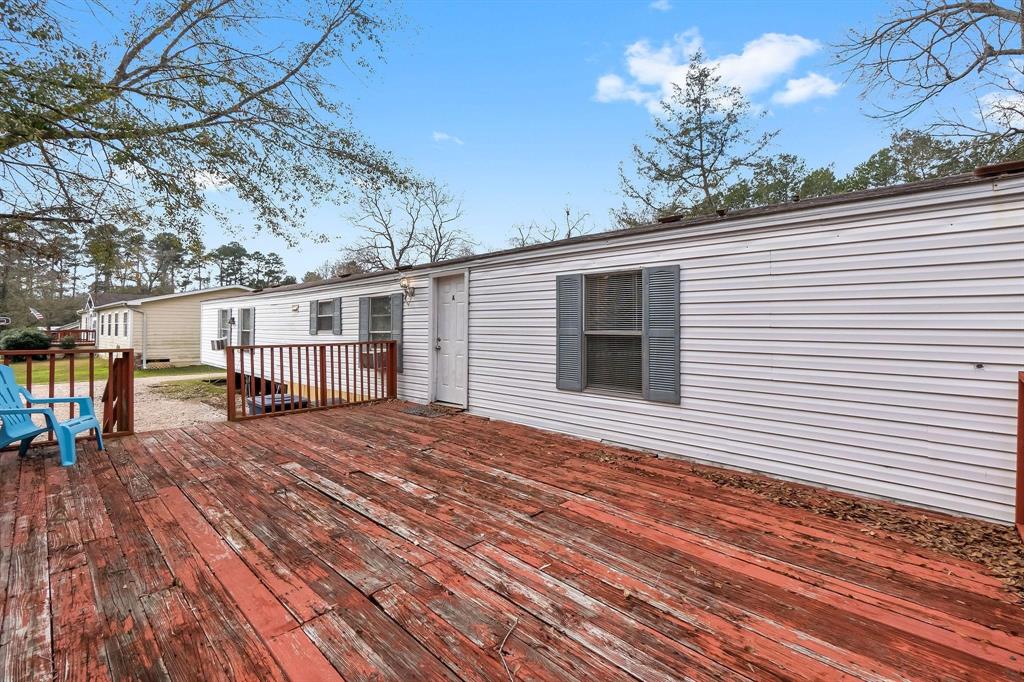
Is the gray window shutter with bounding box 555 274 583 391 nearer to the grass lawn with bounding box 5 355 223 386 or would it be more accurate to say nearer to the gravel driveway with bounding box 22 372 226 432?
the gravel driveway with bounding box 22 372 226 432

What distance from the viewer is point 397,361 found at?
7215mm

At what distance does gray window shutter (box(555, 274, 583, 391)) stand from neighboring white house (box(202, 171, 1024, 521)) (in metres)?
0.02

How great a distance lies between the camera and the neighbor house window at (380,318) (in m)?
7.49

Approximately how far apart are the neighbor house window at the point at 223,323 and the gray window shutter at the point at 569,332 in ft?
42.1

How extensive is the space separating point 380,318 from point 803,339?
6.31 metres

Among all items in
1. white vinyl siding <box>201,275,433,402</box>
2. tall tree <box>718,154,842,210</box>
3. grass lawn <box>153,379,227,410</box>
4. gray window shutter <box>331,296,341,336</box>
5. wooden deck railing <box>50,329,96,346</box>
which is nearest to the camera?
white vinyl siding <box>201,275,433,402</box>

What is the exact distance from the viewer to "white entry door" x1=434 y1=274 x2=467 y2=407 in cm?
627

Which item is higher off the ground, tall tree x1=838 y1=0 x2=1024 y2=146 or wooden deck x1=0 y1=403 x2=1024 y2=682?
tall tree x1=838 y1=0 x2=1024 y2=146

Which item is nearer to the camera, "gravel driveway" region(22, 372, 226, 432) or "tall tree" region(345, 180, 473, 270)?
"gravel driveway" region(22, 372, 226, 432)

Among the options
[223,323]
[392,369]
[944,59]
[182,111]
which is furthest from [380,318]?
[944,59]

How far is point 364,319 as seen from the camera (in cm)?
788

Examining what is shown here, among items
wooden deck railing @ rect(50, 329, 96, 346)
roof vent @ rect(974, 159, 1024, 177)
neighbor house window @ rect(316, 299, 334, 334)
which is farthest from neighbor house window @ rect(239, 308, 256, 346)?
wooden deck railing @ rect(50, 329, 96, 346)

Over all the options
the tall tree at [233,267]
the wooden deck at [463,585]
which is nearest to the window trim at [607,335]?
A: the wooden deck at [463,585]

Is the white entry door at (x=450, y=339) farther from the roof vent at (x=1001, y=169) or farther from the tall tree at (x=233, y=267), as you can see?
the tall tree at (x=233, y=267)
